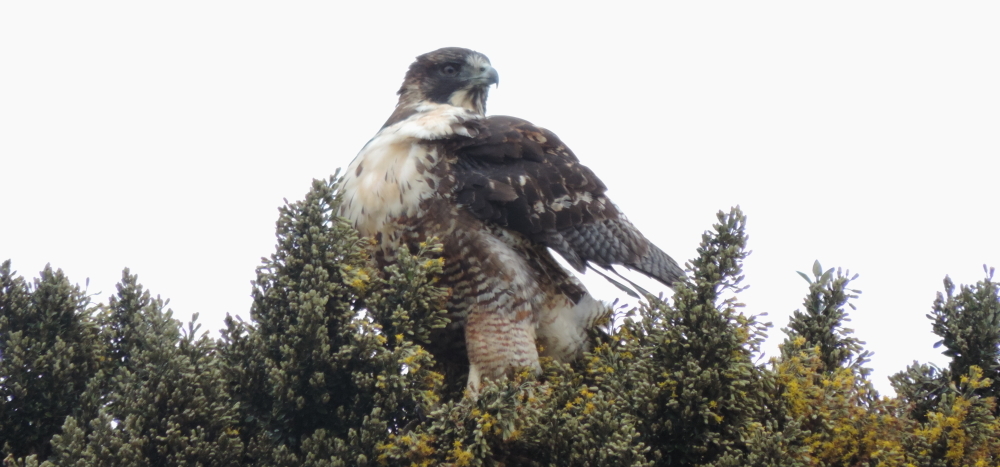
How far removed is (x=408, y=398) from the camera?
404cm

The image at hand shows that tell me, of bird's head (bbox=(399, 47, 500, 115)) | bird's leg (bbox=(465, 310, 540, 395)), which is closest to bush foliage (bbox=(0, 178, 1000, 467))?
bird's leg (bbox=(465, 310, 540, 395))

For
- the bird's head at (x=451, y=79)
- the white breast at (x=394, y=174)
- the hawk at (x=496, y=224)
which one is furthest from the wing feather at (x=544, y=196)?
the bird's head at (x=451, y=79)

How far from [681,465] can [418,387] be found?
1.16 meters

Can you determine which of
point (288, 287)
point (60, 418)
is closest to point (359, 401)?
point (288, 287)

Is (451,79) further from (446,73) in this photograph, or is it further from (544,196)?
(544,196)

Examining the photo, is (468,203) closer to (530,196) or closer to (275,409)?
(530,196)

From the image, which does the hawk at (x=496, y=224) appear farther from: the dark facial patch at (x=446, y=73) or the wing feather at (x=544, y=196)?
the dark facial patch at (x=446, y=73)

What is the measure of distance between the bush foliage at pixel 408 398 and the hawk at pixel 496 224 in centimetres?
42

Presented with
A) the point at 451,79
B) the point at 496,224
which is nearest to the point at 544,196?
the point at 496,224

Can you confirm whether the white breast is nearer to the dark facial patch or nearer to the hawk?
the hawk

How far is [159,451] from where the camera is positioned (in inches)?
151

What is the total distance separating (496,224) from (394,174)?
61 cm

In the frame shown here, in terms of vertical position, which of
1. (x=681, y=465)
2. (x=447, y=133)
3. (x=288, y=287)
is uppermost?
(x=447, y=133)

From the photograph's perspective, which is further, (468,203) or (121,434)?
(468,203)
